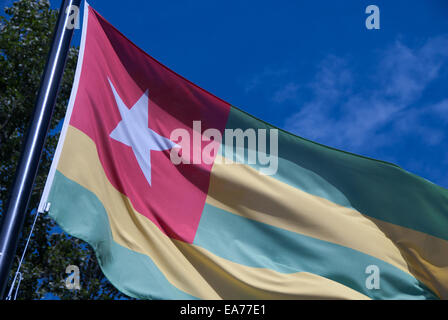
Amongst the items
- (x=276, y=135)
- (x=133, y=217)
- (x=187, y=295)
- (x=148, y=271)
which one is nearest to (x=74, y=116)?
(x=133, y=217)

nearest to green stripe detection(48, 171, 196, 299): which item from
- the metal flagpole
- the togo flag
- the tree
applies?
the togo flag

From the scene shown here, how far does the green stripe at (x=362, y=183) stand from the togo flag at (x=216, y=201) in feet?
0.04

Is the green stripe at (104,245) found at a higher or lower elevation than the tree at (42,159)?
lower

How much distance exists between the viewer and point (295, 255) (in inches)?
235

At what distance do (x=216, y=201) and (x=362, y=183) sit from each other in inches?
72.4

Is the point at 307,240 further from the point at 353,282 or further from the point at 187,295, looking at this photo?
the point at 187,295

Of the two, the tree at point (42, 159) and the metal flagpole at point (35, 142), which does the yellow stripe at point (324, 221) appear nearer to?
the metal flagpole at point (35, 142)

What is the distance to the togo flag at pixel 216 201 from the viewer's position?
493 cm

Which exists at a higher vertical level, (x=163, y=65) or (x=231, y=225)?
(x=163, y=65)

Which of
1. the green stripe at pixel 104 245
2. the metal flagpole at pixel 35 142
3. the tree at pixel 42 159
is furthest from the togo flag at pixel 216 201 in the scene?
the tree at pixel 42 159

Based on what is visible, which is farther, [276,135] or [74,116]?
[276,135]

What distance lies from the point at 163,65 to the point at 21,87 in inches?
296

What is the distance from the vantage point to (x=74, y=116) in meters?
4.89
